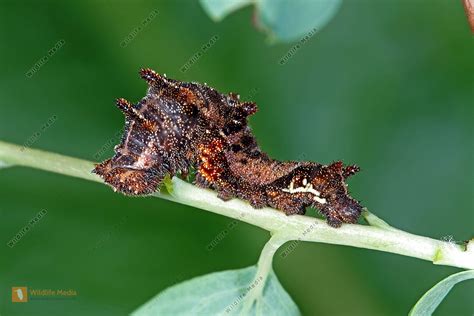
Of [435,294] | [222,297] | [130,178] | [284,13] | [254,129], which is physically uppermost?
[254,129]

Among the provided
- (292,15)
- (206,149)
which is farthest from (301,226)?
(292,15)

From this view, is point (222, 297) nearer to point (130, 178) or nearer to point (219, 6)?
point (130, 178)

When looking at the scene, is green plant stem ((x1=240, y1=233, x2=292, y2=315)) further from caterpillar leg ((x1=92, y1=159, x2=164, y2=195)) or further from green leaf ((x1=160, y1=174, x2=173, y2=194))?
caterpillar leg ((x1=92, y1=159, x2=164, y2=195))

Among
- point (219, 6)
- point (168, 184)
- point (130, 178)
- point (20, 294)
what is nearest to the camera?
point (219, 6)

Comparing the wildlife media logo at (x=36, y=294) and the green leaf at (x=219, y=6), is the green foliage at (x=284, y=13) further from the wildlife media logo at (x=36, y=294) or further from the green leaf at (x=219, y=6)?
the wildlife media logo at (x=36, y=294)

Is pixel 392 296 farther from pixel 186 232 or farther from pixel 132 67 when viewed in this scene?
pixel 132 67

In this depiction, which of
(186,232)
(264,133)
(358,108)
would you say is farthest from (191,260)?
(358,108)

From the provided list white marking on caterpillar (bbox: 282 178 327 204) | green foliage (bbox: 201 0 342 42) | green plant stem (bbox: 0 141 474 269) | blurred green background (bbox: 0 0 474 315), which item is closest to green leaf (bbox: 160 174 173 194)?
green plant stem (bbox: 0 141 474 269)

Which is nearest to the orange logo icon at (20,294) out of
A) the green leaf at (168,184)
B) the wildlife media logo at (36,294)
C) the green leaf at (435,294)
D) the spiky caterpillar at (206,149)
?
the wildlife media logo at (36,294)
